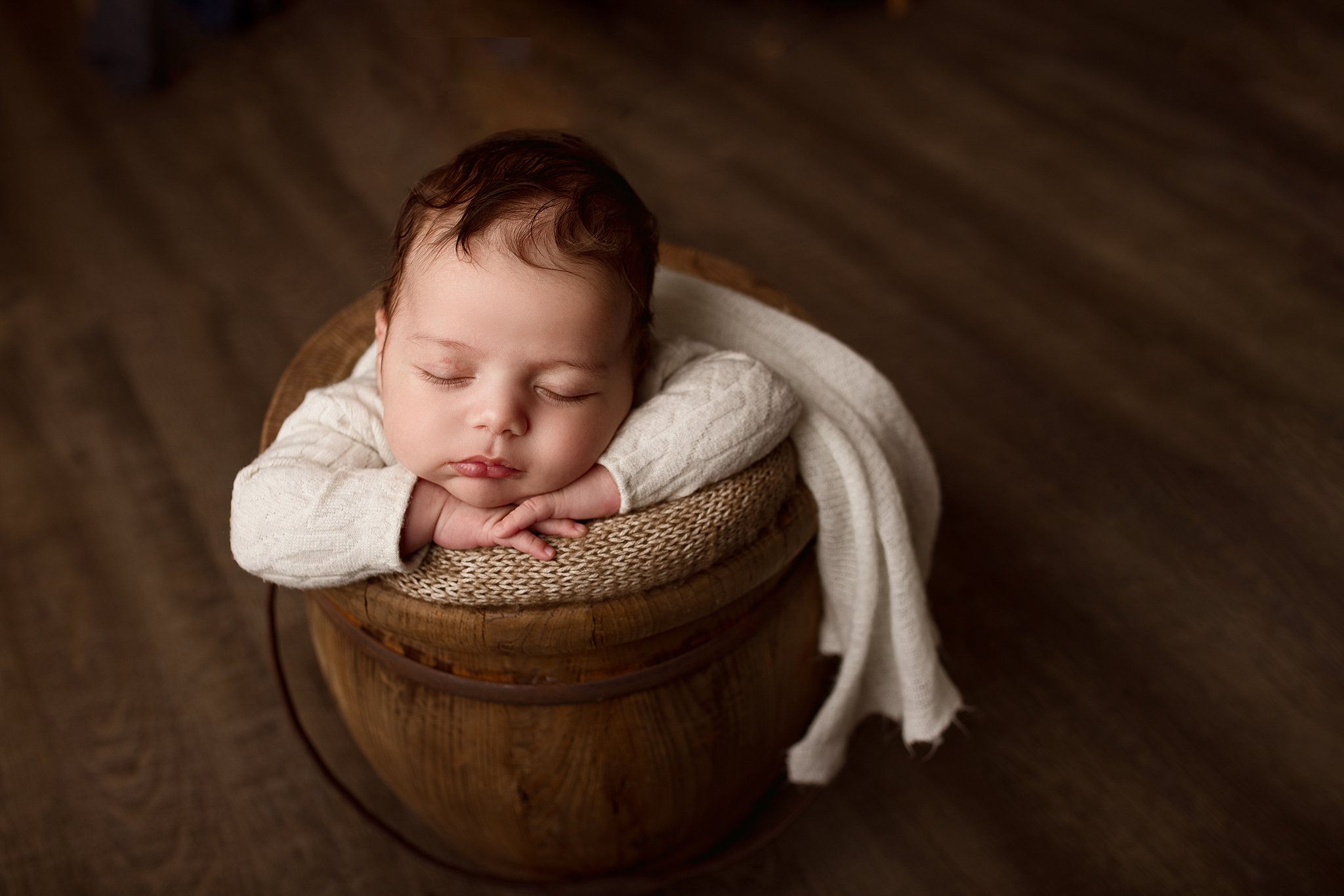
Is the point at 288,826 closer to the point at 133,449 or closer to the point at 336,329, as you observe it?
the point at 336,329

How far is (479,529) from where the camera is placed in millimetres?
873

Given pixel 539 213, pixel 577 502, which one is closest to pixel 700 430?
pixel 577 502

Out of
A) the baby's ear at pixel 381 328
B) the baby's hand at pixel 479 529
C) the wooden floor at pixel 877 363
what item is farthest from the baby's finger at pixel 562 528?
the wooden floor at pixel 877 363

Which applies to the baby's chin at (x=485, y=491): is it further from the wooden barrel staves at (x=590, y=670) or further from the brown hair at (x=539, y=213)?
the brown hair at (x=539, y=213)

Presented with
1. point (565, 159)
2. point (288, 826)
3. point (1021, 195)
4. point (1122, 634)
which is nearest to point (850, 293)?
point (1021, 195)

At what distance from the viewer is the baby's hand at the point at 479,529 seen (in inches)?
33.7

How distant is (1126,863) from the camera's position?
1.26 m

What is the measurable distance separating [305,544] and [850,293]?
1.34m

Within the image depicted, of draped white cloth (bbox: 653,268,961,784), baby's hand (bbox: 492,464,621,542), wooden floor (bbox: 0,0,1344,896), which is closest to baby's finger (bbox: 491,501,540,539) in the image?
baby's hand (bbox: 492,464,621,542)

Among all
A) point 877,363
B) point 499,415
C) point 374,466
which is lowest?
point 877,363

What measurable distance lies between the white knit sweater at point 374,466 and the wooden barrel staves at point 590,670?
3cm

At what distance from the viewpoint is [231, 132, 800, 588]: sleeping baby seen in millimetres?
856

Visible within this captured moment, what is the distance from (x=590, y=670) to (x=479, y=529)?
0.54 ft

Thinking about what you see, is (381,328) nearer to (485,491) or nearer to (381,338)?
(381,338)
